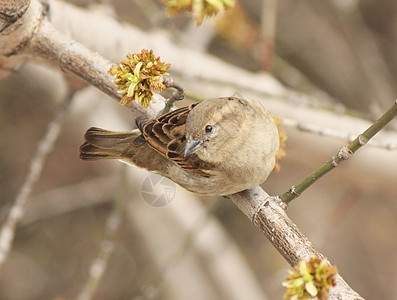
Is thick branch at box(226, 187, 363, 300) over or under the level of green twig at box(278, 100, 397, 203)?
under

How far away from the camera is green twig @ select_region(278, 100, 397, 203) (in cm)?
196

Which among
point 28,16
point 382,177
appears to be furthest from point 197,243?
point 28,16

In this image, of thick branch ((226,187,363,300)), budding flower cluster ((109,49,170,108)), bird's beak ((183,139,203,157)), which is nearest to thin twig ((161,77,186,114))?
budding flower cluster ((109,49,170,108))

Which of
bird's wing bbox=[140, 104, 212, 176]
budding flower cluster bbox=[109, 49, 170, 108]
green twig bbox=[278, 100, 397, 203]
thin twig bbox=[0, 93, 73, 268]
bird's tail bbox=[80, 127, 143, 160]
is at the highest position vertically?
green twig bbox=[278, 100, 397, 203]

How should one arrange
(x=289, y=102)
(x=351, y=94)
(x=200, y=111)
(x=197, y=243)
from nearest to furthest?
1. (x=200, y=111)
2. (x=289, y=102)
3. (x=197, y=243)
4. (x=351, y=94)

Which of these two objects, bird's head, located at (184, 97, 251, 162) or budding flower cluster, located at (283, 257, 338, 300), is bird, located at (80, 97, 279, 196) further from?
budding flower cluster, located at (283, 257, 338, 300)

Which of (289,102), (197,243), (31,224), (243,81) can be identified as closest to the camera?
(289,102)

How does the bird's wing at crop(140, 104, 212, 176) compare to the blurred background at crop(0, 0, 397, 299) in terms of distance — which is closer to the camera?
the bird's wing at crop(140, 104, 212, 176)

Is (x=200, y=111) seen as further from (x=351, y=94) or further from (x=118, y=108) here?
(x=351, y=94)

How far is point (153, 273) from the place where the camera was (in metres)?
5.42

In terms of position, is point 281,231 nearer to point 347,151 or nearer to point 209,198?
point 347,151

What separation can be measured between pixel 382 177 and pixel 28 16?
2458mm

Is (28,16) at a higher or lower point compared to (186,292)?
higher

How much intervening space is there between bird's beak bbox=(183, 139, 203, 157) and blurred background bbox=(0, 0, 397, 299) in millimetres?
916
